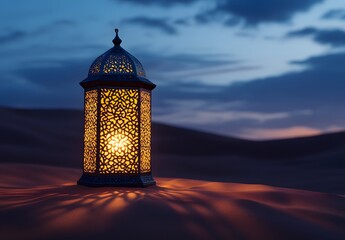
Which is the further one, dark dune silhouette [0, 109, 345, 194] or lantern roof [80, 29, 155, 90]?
dark dune silhouette [0, 109, 345, 194]

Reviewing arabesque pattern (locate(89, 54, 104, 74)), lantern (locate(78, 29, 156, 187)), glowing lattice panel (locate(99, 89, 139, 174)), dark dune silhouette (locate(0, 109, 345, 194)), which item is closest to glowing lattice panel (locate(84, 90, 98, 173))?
lantern (locate(78, 29, 156, 187))

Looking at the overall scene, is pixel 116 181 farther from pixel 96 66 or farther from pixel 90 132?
pixel 96 66

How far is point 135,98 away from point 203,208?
5.90ft

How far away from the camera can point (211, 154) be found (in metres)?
15.0

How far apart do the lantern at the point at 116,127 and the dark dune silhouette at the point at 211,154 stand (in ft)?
15.1

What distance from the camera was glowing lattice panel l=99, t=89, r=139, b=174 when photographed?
489cm

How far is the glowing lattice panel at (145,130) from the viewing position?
16.5ft

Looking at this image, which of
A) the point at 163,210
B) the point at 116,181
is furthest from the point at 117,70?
the point at 163,210

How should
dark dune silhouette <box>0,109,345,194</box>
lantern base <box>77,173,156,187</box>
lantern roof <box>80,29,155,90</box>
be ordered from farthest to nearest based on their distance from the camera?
dark dune silhouette <box>0,109,345,194</box> < lantern roof <box>80,29,155,90</box> < lantern base <box>77,173,156,187</box>

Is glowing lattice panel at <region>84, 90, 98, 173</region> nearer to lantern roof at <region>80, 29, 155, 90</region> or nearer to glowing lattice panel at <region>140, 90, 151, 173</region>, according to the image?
lantern roof at <region>80, 29, 155, 90</region>

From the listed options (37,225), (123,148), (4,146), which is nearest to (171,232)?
(37,225)

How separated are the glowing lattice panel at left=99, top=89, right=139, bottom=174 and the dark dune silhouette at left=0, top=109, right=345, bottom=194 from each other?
15.2 feet

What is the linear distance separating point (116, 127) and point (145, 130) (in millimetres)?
402

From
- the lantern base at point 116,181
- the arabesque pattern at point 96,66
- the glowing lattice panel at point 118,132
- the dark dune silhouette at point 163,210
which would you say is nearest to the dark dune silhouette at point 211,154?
the dark dune silhouette at point 163,210
